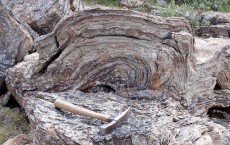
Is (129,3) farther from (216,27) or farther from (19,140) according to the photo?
(19,140)

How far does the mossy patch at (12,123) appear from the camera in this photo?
10148mm

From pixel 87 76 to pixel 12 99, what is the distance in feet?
9.34

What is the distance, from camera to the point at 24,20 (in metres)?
12.9

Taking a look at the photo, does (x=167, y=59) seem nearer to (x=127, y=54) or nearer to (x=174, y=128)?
(x=127, y=54)

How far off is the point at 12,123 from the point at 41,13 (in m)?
3.74

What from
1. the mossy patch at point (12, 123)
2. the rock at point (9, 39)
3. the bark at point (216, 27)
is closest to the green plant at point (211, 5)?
the bark at point (216, 27)

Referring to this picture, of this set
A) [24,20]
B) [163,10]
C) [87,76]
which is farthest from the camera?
[163,10]

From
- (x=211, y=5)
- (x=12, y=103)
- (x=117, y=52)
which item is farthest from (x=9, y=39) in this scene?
(x=211, y=5)

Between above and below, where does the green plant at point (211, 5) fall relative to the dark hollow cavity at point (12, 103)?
above

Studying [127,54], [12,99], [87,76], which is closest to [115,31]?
[127,54]

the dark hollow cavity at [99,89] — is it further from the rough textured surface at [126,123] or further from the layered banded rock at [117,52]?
the rough textured surface at [126,123]

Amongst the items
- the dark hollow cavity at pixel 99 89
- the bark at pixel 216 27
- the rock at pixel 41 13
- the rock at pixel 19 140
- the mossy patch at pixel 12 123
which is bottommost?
the mossy patch at pixel 12 123

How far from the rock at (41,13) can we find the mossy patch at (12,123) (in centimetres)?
284

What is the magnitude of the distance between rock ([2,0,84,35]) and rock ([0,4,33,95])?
121 centimetres
